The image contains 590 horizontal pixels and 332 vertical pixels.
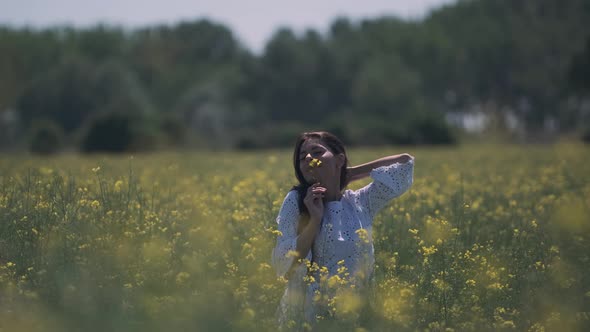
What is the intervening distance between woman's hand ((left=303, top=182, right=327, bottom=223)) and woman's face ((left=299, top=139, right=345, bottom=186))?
0.68 ft

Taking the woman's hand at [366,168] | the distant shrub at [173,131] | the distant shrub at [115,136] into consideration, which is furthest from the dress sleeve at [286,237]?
the distant shrub at [173,131]

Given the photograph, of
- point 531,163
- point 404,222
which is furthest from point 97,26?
point 404,222

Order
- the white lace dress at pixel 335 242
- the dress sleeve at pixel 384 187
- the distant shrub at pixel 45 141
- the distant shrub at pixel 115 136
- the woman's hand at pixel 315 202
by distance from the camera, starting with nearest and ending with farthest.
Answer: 1. the white lace dress at pixel 335 242
2. the woman's hand at pixel 315 202
3. the dress sleeve at pixel 384 187
4. the distant shrub at pixel 45 141
5. the distant shrub at pixel 115 136

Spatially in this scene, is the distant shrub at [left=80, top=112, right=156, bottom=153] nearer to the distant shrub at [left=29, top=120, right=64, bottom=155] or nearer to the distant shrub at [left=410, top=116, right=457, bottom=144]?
the distant shrub at [left=29, top=120, right=64, bottom=155]

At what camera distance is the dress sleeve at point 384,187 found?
223 inches

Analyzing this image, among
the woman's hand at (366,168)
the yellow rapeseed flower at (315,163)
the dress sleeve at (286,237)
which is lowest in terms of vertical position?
the dress sleeve at (286,237)

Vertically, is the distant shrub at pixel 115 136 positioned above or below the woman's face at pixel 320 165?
below

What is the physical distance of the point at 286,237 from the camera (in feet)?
17.2

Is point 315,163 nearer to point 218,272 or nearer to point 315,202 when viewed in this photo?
point 315,202

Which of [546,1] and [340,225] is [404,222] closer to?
[340,225]

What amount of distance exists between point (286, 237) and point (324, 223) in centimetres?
32

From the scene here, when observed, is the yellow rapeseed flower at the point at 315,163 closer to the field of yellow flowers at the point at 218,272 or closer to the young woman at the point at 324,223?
the young woman at the point at 324,223

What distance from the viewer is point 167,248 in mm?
5730

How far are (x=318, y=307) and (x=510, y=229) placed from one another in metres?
3.25
